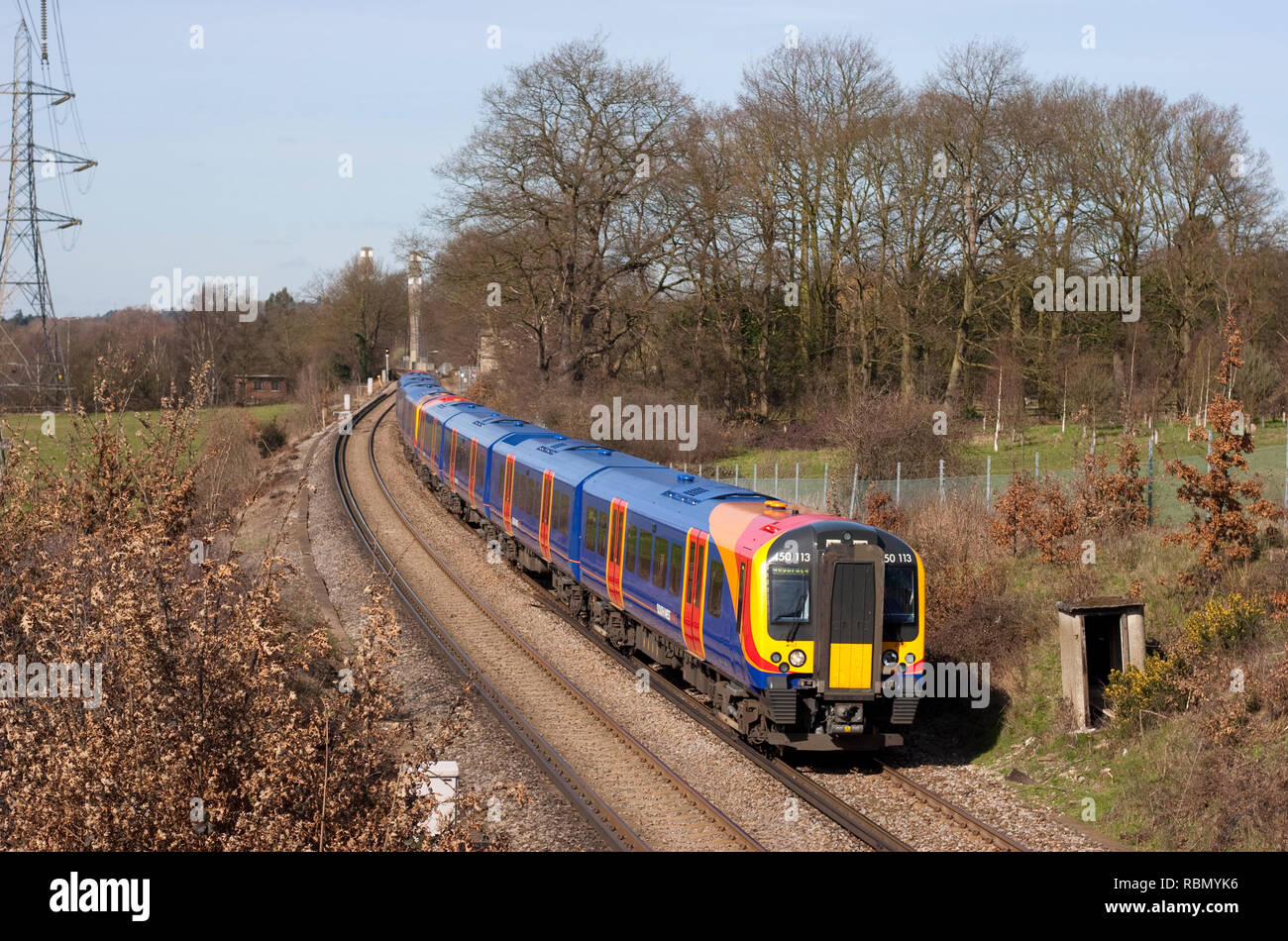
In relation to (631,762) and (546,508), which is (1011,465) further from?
(631,762)

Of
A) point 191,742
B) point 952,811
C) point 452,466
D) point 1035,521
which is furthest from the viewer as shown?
point 452,466

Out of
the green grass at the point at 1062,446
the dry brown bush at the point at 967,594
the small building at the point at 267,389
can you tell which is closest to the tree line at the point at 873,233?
the green grass at the point at 1062,446

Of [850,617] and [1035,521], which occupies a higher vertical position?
[1035,521]

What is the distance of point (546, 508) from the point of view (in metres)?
21.3

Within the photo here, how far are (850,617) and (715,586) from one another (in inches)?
71.1

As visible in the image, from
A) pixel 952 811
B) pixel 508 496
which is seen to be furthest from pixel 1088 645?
pixel 508 496

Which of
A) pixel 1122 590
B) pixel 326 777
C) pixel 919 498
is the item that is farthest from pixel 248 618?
pixel 919 498

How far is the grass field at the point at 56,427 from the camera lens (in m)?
13.9

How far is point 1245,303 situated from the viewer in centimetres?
4009

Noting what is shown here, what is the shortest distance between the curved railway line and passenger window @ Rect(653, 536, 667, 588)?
1.63 metres

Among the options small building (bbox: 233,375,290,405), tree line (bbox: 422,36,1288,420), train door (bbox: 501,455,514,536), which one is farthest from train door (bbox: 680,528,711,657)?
small building (bbox: 233,375,290,405)

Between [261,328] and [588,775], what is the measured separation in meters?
67.1

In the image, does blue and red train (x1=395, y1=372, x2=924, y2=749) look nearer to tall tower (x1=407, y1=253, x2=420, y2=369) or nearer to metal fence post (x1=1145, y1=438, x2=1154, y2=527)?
metal fence post (x1=1145, y1=438, x2=1154, y2=527)
